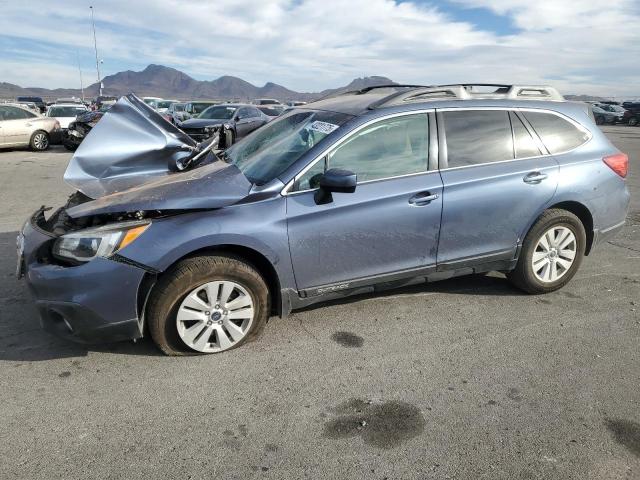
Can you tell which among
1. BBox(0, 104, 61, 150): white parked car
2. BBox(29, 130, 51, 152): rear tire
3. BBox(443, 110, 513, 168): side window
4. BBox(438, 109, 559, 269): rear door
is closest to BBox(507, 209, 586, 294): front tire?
BBox(438, 109, 559, 269): rear door

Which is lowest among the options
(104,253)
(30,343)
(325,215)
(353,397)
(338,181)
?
(353,397)

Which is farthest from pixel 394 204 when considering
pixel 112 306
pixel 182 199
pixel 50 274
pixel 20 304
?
pixel 20 304

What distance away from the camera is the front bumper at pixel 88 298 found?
9.53 ft

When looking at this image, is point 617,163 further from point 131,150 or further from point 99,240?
point 131,150

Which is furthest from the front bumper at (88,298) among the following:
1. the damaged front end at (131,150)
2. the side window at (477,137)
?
the side window at (477,137)

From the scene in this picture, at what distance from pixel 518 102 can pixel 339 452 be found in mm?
3179

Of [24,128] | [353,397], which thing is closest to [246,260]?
[353,397]

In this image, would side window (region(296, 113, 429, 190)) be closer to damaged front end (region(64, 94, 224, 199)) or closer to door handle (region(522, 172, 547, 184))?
door handle (region(522, 172, 547, 184))

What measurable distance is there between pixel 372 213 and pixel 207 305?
4.21 ft

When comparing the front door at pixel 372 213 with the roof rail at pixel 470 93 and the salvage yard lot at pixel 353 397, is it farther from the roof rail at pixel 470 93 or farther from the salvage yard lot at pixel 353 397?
the salvage yard lot at pixel 353 397

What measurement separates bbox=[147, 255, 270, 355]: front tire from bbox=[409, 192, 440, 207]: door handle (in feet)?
4.03

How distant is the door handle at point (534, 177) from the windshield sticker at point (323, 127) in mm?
1609

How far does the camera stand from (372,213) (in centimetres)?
341

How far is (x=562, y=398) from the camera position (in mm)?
2881
